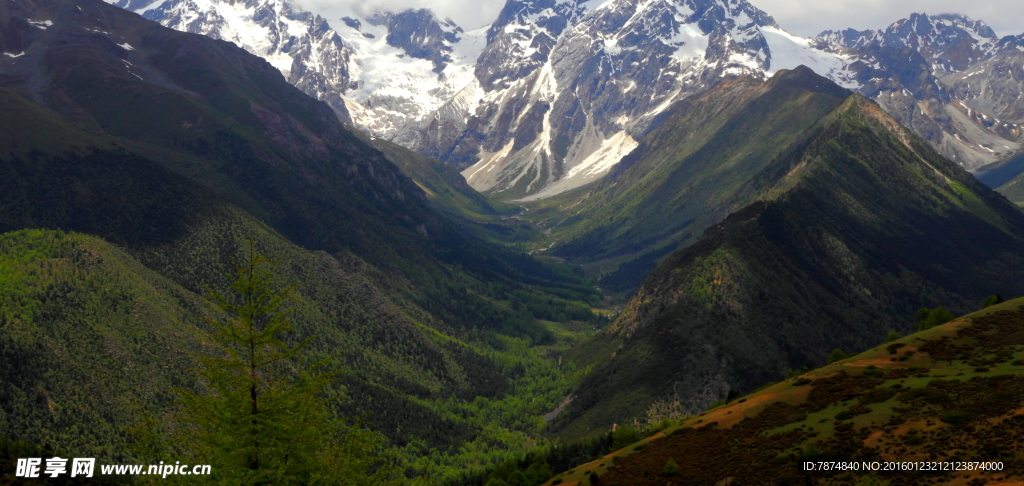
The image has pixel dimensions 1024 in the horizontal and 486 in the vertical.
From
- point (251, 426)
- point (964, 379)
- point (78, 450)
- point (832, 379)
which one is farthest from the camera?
point (78, 450)

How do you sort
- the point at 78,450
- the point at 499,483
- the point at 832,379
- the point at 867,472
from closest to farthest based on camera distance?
the point at 867,472
the point at 832,379
the point at 499,483
the point at 78,450

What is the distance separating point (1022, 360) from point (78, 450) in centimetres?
19317

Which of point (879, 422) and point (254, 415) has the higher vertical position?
point (254, 415)

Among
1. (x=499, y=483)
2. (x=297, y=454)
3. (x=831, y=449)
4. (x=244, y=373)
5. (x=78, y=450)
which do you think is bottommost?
(x=78, y=450)

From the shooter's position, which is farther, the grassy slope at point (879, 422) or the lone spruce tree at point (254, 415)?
the grassy slope at point (879, 422)

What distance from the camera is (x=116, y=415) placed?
643ft

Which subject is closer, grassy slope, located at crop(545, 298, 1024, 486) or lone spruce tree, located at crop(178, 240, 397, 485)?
lone spruce tree, located at crop(178, 240, 397, 485)

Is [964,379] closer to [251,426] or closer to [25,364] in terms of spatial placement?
[251,426]

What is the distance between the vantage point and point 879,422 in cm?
9619

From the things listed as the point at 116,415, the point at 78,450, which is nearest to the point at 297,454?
the point at 78,450

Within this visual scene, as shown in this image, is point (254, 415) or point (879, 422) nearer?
point (254, 415)

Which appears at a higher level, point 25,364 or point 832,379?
point 832,379

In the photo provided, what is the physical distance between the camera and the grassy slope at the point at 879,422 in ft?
275

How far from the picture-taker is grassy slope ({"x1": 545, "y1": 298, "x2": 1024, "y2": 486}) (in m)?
83.8
